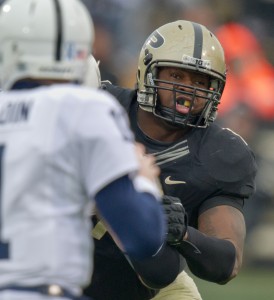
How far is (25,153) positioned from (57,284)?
1.02 feet

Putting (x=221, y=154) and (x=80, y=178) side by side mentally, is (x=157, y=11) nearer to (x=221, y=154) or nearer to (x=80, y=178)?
(x=221, y=154)

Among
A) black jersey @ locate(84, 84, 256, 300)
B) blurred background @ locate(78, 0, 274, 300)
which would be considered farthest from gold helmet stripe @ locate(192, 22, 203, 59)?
blurred background @ locate(78, 0, 274, 300)

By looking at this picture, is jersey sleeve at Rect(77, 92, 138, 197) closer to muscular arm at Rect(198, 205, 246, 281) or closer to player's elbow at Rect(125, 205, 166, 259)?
player's elbow at Rect(125, 205, 166, 259)

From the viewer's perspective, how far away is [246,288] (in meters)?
7.15

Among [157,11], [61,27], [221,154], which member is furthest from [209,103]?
[157,11]

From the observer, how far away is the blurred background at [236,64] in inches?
303

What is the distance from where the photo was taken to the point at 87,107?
258cm

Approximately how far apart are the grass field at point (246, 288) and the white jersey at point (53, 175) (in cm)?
429

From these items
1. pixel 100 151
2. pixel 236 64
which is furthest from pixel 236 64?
pixel 100 151

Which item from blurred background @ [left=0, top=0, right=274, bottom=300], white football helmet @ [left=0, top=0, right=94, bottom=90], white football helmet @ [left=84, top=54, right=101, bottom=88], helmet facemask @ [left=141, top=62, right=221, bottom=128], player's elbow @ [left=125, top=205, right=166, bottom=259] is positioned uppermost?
white football helmet @ [left=0, top=0, right=94, bottom=90]

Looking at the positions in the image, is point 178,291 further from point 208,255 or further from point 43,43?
point 43,43

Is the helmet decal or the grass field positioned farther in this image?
the grass field

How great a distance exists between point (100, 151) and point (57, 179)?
0.12 meters

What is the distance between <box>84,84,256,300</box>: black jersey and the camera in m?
4.18
